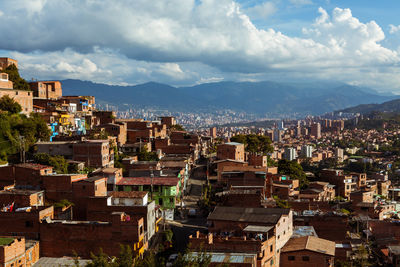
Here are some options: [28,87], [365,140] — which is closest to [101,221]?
[28,87]

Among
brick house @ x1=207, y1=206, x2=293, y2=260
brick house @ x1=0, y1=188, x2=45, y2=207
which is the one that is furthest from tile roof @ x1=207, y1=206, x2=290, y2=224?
brick house @ x1=0, y1=188, x2=45, y2=207

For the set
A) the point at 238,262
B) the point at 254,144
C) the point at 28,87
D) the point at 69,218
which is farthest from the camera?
the point at 254,144

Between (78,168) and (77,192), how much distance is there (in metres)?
5.06

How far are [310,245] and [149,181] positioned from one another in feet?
33.5

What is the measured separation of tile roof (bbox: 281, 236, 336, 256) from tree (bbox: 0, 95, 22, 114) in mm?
20724

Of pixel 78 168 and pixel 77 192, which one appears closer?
pixel 77 192

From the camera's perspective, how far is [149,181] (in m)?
24.9

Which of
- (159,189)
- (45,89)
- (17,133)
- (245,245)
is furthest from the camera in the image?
(45,89)

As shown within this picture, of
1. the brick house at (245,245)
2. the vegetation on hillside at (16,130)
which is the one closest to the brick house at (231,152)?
the vegetation on hillside at (16,130)

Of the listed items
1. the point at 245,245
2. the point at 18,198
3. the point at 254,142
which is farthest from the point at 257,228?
the point at 254,142

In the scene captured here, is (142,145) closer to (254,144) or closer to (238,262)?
(254,144)

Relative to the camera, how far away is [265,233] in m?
17.5

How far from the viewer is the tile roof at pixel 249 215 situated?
1874 cm

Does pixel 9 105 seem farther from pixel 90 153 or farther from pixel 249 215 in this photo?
pixel 249 215
